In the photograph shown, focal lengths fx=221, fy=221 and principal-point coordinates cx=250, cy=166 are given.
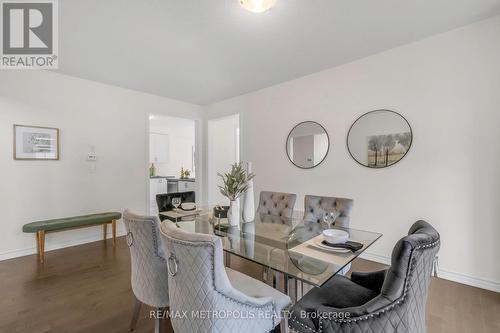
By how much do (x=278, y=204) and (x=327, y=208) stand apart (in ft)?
2.04

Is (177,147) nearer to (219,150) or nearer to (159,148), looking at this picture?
(159,148)

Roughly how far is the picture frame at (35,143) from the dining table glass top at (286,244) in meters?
2.58

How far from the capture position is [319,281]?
117 cm

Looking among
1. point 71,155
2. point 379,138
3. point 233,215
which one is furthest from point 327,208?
point 71,155

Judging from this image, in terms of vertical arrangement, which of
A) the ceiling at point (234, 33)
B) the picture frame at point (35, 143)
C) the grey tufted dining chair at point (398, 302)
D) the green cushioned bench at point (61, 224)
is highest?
the ceiling at point (234, 33)

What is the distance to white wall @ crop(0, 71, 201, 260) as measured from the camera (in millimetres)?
3023

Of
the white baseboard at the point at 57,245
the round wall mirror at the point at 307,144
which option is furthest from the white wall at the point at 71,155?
the round wall mirror at the point at 307,144

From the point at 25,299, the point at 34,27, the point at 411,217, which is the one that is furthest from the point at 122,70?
the point at 411,217

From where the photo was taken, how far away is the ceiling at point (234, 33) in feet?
6.55

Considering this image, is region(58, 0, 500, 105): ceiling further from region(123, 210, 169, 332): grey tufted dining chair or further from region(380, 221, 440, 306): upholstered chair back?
region(380, 221, 440, 306): upholstered chair back

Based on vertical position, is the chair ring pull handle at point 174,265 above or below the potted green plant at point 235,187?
below

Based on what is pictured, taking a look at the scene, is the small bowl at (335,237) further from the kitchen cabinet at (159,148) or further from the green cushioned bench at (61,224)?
the kitchen cabinet at (159,148)

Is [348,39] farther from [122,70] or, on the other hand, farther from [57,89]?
[57,89]

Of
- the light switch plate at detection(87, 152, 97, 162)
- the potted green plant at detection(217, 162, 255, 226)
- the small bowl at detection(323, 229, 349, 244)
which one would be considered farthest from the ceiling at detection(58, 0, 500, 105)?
the small bowl at detection(323, 229, 349, 244)
